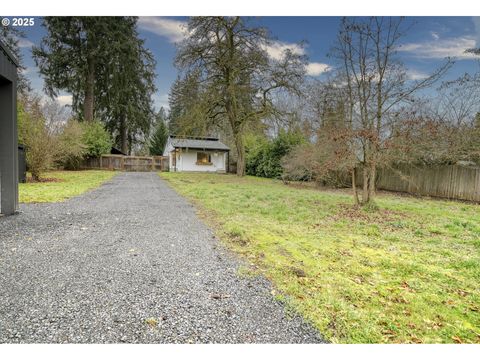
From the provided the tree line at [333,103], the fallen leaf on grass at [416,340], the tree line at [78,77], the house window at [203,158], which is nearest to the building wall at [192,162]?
the house window at [203,158]

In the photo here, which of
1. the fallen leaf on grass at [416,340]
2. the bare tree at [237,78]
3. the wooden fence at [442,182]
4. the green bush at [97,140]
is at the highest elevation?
the bare tree at [237,78]

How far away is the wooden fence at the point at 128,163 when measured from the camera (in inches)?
849

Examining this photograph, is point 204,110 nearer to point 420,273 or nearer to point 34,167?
point 34,167

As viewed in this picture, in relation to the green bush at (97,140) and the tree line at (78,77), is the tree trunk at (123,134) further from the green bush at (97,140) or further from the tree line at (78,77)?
the green bush at (97,140)

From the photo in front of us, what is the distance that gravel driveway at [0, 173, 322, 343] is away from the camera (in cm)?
164

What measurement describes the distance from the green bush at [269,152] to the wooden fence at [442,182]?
5.00 metres

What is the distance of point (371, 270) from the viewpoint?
2.70 m

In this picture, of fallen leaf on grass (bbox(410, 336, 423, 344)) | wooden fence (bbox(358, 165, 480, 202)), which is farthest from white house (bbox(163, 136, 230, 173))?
fallen leaf on grass (bbox(410, 336, 423, 344))

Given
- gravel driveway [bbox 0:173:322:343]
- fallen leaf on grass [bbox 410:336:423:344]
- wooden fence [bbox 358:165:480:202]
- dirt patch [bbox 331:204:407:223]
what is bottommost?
gravel driveway [bbox 0:173:322:343]

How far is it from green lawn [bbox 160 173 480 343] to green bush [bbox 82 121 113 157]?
1635 cm

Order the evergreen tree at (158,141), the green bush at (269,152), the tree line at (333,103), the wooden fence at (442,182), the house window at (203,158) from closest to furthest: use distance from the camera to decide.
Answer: the tree line at (333,103)
the wooden fence at (442,182)
the green bush at (269,152)
the house window at (203,158)
the evergreen tree at (158,141)

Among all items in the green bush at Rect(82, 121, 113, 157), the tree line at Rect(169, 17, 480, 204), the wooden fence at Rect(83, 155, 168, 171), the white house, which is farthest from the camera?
the white house

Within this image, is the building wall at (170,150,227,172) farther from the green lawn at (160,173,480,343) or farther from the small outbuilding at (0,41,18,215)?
the small outbuilding at (0,41,18,215)

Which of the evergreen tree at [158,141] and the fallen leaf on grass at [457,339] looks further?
the evergreen tree at [158,141]
